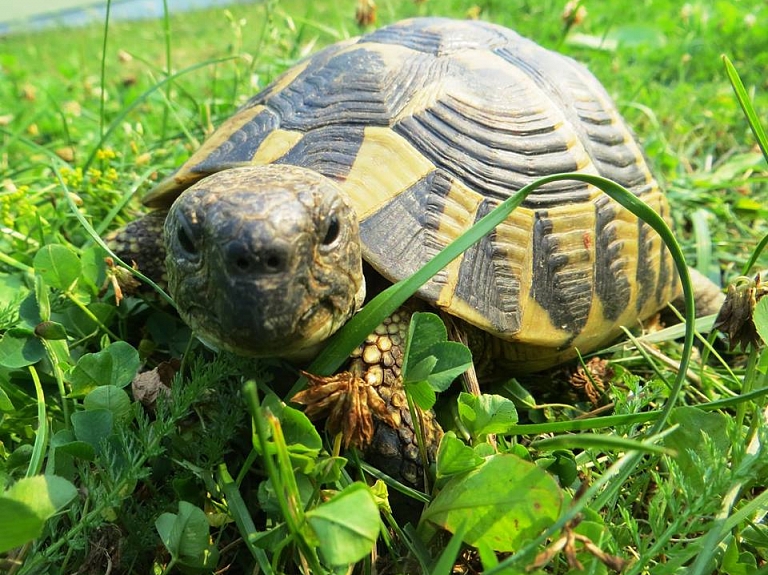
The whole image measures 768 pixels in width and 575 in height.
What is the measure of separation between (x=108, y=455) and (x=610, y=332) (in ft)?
5.49

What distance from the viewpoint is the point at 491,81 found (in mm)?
2191

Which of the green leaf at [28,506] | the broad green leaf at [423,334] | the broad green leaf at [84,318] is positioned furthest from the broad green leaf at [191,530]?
the broad green leaf at [84,318]

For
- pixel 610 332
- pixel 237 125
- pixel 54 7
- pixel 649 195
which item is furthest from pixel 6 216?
pixel 54 7

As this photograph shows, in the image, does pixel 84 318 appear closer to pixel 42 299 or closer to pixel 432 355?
pixel 42 299

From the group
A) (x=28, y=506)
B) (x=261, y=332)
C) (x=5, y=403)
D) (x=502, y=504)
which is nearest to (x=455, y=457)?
(x=502, y=504)

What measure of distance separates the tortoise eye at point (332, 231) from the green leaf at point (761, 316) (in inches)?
39.6

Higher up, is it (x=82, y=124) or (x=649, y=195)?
(x=649, y=195)

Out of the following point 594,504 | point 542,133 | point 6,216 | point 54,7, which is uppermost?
point 542,133

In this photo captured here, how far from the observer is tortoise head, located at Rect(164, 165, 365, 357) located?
1.31 m

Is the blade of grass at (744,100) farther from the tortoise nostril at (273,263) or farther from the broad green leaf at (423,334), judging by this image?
the tortoise nostril at (273,263)

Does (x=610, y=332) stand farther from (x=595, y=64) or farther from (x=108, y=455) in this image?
(x=595, y=64)

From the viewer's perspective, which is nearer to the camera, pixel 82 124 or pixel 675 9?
pixel 82 124

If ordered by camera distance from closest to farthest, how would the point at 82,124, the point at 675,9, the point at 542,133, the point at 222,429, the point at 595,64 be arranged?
1. the point at 222,429
2. the point at 542,133
3. the point at 82,124
4. the point at 595,64
5. the point at 675,9

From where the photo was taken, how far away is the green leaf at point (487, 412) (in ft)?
4.94
